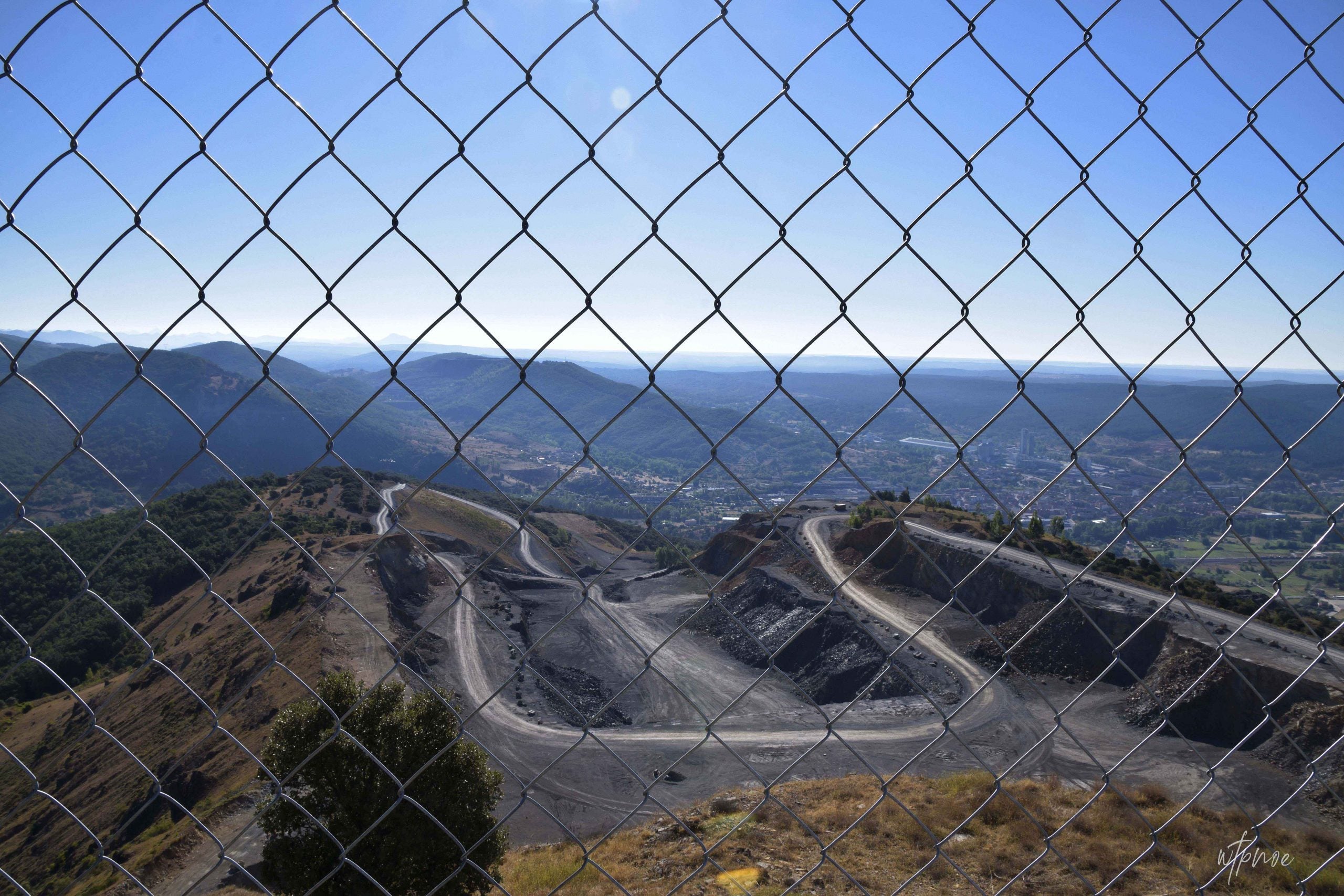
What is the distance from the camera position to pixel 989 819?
522cm

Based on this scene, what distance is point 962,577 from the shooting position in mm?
27078

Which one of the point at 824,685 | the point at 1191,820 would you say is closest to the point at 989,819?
the point at 1191,820

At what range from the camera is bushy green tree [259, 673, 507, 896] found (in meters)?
7.91

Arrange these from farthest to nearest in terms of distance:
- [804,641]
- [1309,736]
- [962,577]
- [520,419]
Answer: [520,419]
[804,641]
[962,577]
[1309,736]

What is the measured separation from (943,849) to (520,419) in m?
62.9

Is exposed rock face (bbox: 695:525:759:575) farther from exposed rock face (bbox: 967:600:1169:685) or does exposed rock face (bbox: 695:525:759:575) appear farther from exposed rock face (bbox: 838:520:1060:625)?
exposed rock face (bbox: 967:600:1169:685)

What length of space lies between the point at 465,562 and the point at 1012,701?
31.7 m

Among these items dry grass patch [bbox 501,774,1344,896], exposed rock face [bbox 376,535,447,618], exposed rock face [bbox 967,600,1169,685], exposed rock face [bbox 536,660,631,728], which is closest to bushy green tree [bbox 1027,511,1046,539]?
dry grass patch [bbox 501,774,1344,896]

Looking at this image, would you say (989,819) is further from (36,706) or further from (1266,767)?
(36,706)

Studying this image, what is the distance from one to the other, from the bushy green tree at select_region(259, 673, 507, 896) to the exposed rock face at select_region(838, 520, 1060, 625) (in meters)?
18.8
